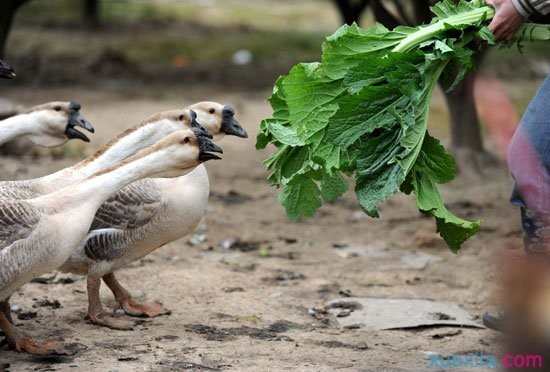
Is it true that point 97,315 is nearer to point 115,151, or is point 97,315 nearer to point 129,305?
point 129,305

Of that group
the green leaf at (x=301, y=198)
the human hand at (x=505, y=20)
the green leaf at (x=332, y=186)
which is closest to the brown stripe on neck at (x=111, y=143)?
the green leaf at (x=301, y=198)

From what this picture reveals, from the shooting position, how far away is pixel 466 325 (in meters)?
5.54

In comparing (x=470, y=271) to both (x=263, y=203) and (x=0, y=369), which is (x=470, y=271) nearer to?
(x=263, y=203)

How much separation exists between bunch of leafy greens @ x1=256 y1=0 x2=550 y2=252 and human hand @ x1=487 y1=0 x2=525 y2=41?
0.17 ft

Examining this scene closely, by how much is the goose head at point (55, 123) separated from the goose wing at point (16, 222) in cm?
115

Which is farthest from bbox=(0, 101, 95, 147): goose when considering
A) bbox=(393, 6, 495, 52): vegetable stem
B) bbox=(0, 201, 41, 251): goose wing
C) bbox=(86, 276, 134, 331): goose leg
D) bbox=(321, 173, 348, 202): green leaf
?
bbox=(393, 6, 495, 52): vegetable stem

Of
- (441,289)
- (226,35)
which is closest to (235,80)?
(226,35)

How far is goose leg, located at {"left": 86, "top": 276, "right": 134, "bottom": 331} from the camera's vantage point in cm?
537

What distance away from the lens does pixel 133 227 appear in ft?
17.9

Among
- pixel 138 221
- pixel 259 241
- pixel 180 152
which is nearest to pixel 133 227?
pixel 138 221

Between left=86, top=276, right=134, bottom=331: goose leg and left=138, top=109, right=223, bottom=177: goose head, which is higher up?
left=138, top=109, right=223, bottom=177: goose head

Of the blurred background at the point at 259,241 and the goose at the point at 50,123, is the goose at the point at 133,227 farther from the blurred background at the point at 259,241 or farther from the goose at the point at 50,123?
the goose at the point at 50,123

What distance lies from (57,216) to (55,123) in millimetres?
1255

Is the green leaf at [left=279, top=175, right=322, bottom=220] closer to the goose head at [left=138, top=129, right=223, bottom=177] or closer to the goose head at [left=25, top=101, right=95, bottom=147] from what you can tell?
the goose head at [left=138, top=129, right=223, bottom=177]
